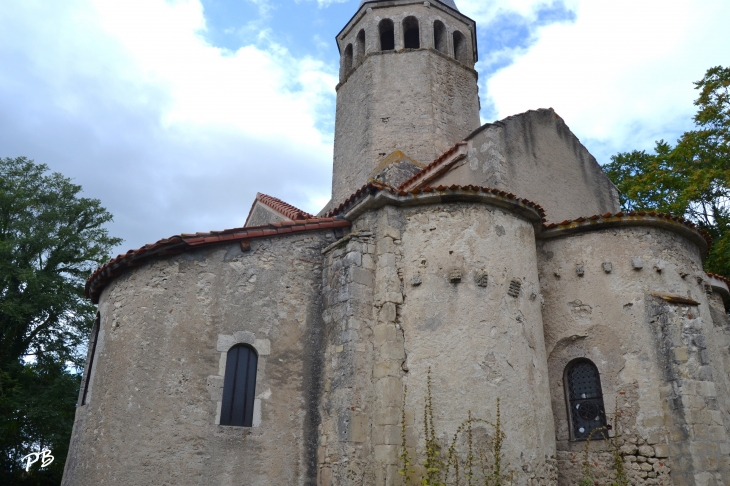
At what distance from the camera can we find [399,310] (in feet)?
27.3

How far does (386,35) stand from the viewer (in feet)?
56.3

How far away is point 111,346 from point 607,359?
759 cm

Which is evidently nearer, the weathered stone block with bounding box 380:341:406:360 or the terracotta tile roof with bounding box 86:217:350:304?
the weathered stone block with bounding box 380:341:406:360

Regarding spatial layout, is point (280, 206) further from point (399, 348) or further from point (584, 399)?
point (584, 399)

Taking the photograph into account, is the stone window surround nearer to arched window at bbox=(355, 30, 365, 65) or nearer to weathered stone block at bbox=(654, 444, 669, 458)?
weathered stone block at bbox=(654, 444, 669, 458)

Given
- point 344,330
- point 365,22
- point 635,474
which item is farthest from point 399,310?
point 365,22

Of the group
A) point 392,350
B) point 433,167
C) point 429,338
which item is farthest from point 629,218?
point 392,350

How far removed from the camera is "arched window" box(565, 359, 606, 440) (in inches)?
341

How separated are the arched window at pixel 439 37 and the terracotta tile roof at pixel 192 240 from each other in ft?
29.1

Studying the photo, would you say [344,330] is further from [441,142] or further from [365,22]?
[365,22]

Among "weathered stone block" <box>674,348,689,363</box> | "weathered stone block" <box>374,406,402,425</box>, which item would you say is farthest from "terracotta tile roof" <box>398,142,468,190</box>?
"weathered stone block" <box>674,348,689,363</box>

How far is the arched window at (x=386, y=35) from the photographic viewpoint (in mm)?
16500

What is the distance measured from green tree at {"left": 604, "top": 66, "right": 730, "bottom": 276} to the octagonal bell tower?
595 cm

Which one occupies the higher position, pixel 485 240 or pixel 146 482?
pixel 485 240
